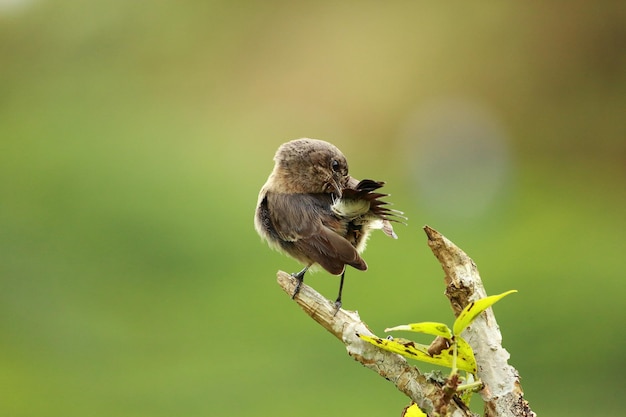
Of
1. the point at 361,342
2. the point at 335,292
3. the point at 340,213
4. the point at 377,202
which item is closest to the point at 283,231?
the point at 340,213

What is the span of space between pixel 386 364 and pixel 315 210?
3.11 ft

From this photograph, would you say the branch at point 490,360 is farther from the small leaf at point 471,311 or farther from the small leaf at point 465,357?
the small leaf at point 471,311

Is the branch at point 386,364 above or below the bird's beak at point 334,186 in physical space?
below

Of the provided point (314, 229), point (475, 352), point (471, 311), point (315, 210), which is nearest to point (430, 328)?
point (471, 311)

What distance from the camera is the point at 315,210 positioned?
7.60 ft

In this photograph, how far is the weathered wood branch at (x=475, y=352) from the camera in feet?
4.52

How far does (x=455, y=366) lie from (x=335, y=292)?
351cm

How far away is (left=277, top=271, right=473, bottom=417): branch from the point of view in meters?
1.36

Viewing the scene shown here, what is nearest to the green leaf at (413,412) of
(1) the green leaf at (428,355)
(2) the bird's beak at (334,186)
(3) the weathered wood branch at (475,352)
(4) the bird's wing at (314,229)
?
(3) the weathered wood branch at (475,352)

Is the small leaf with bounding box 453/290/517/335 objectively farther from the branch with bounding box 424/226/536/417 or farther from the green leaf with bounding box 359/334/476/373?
the branch with bounding box 424/226/536/417

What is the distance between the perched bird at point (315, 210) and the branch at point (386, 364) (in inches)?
20.0

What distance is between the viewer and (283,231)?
7.63 feet

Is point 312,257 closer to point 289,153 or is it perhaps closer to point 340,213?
point 340,213

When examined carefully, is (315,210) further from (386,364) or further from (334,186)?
(386,364)
